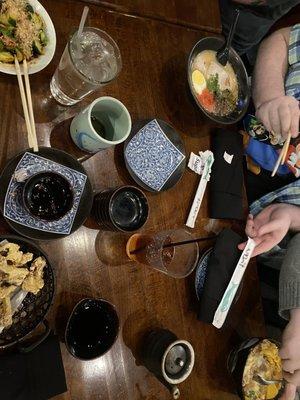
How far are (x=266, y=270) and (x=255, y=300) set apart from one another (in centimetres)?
71

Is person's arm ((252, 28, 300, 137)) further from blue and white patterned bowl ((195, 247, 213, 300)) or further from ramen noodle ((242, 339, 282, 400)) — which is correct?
ramen noodle ((242, 339, 282, 400))

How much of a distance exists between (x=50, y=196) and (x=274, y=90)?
140 cm

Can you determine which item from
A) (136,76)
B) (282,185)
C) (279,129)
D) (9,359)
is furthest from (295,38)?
(9,359)

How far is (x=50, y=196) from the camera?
137cm

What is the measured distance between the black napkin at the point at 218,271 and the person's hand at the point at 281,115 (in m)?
0.59

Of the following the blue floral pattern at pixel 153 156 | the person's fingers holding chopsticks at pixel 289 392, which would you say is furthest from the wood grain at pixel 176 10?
the person's fingers holding chopsticks at pixel 289 392

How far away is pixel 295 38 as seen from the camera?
2.25 meters

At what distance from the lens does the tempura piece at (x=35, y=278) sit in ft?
4.28

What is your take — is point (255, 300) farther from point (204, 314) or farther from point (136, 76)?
point (136, 76)

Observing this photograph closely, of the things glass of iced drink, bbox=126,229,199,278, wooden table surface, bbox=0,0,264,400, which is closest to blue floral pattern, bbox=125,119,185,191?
wooden table surface, bbox=0,0,264,400

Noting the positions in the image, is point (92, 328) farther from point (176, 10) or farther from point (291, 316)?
point (176, 10)

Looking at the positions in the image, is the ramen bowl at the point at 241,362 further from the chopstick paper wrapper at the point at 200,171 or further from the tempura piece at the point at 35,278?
the tempura piece at the point at 35,278

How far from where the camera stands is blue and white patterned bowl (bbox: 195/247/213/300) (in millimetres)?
1840

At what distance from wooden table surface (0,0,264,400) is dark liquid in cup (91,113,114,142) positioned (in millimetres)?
106
